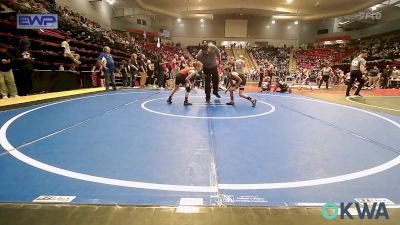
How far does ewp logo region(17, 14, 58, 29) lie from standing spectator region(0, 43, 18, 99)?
191 cm

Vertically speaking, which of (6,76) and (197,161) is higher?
(6,76)

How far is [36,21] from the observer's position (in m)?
8.90

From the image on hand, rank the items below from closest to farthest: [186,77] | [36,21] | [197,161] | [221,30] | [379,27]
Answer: [197,161] < [186,77] < [36,21] < [379,27] < [221,30]

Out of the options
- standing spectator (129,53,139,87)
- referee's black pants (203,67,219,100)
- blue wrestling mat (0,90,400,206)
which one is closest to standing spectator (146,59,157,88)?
standing spectator (129,53,139,87)

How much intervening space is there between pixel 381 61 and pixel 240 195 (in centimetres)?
3412

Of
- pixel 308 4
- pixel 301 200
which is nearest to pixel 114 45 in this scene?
pixel 301 200

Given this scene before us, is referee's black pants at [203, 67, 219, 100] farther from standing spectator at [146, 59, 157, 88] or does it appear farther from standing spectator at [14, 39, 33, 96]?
standing spectator at [146, 59, 157, 88]

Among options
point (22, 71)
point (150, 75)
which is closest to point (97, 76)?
point (150, 75)

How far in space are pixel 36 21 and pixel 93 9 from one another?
76.3 ft

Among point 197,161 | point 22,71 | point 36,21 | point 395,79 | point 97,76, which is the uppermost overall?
point 36,21

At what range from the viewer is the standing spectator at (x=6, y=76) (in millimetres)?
7132

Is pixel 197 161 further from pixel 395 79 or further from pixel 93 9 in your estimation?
pixel 93 9

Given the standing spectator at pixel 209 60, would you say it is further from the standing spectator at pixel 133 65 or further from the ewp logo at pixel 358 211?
the standing spectator at pixel 133 65

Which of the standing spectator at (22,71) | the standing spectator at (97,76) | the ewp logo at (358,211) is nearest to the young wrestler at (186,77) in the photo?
the standing spectator at (22,71)
